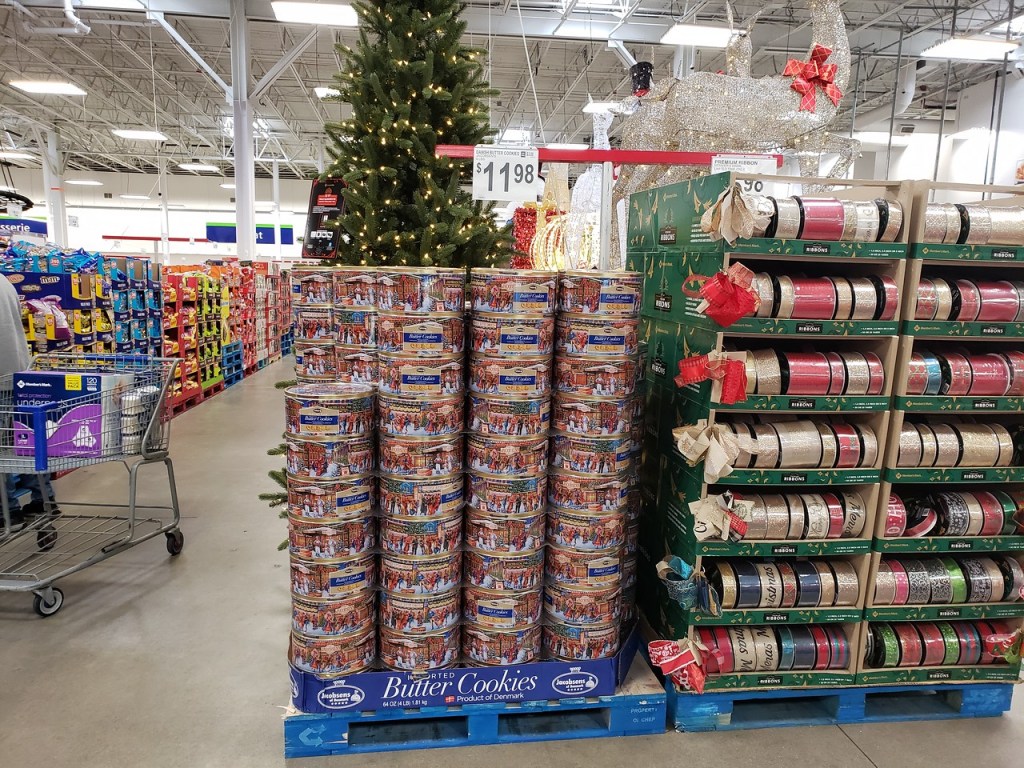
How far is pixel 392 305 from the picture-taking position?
2520 mm

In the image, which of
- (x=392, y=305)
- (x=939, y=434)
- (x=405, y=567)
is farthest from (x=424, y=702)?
(x=939, y=434)

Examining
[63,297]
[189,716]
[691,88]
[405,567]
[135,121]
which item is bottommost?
[189,716]

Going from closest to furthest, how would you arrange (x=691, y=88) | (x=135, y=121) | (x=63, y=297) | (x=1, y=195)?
(x=691, y=88)
(x=63, y=297)
(x=1, y=195)
(x=135, y=121)

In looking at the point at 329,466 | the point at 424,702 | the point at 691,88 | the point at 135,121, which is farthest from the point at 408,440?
the point at 135,121

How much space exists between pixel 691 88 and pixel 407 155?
166 cm

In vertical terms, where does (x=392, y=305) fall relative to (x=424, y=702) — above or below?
above

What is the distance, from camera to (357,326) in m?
2.85

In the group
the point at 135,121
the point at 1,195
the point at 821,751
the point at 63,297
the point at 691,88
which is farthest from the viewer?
the point at 135,121

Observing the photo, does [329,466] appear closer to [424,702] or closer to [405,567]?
[405,567]

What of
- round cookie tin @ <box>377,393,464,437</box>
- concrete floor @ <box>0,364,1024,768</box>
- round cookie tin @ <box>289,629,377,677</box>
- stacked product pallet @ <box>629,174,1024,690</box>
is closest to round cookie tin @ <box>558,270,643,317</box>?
stacked product pallet @ <box>629,174,1024,690</box>

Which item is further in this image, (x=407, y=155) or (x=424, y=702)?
(x=407, y=155)

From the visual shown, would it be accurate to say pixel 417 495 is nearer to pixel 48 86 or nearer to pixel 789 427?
pixel 789 427

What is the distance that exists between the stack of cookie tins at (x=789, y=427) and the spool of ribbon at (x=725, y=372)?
1 cm

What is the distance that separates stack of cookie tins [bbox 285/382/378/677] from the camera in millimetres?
2408
